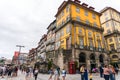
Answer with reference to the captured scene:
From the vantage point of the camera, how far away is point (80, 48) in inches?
1120

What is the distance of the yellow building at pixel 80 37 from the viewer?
27.5 metres

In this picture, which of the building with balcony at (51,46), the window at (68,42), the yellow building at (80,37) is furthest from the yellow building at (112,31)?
the building with balcony at (51,46)

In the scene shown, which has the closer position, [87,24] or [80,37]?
[80,37]

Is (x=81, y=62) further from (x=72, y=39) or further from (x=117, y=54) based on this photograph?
(x=117, y=54)

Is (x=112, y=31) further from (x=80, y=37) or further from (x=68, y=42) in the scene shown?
(x=68, y=42)

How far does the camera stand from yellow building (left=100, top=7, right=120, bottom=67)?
38822 millimetres

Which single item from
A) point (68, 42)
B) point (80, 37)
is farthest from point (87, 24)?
point (68, 42)

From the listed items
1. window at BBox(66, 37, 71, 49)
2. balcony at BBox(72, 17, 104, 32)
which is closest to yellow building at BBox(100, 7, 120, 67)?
balcony at BBox(72, 17, 104, 32)

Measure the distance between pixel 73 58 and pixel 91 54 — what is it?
6701mm

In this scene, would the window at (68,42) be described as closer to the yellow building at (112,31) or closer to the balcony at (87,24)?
the balcony at (87,24)

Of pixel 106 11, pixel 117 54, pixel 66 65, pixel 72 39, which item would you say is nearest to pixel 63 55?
pixel 66 65

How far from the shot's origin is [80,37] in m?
30.0

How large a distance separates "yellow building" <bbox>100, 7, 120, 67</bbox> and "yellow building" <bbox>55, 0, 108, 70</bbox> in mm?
7224

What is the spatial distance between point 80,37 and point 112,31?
18036 millimetres
